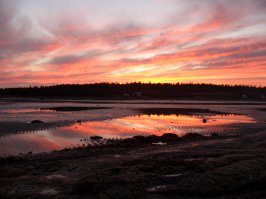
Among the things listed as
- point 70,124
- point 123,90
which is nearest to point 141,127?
point 70,124

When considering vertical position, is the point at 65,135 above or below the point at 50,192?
below

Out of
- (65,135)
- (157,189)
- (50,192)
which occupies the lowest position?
(65,135)

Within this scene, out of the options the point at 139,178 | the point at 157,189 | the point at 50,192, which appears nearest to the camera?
the point at 157,189

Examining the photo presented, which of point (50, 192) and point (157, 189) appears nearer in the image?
point (157, 189)

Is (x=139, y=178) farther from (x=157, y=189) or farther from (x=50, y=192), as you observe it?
(x=50, y=192)

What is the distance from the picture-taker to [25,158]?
55.4ft

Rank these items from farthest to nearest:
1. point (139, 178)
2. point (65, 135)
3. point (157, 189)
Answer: point (65, 135) → point (139, 178) → point (157, 189)

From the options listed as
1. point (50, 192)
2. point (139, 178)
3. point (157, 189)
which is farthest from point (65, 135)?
point (157, 189)

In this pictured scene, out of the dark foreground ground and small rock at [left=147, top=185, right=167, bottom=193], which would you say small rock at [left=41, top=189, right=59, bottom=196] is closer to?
the dark foreground ground

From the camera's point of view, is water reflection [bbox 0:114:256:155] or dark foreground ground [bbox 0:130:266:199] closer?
dark foreground ground [bbox 0:130:266:199]


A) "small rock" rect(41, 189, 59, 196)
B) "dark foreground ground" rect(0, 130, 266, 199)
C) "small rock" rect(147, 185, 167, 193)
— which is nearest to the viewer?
"dark foreground ground" rect(0, 130, 266, 199)

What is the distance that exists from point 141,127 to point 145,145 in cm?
1091

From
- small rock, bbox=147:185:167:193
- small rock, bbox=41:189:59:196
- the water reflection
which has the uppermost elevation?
small rock, bbox=147:185:167:193

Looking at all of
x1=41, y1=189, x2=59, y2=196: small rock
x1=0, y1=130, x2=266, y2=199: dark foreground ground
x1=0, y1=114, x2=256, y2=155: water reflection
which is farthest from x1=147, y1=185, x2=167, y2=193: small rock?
x1=0, y1=114, x2=256, y2=155: water reflection
